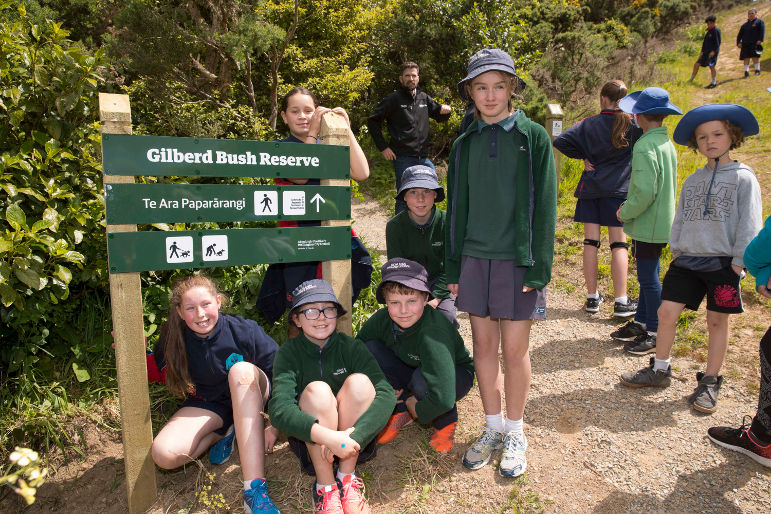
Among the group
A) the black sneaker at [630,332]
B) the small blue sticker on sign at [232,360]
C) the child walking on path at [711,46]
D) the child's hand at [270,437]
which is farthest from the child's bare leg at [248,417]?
the child walking on path at [711,46]

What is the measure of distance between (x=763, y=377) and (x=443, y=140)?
309 inches

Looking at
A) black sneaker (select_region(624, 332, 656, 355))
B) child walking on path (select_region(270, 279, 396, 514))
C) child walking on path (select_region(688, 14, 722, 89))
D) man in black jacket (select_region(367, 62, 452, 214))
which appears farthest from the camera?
child walking on path (select_region(688, 14, 722, 89))

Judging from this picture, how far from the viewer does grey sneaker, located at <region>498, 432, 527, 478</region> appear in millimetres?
2855

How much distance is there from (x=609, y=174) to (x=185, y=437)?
398cm

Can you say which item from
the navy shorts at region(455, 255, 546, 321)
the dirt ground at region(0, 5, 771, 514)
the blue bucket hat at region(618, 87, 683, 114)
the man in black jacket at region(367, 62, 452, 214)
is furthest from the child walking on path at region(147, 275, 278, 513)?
the man in black jacket at region(367, 62, 452, 214)

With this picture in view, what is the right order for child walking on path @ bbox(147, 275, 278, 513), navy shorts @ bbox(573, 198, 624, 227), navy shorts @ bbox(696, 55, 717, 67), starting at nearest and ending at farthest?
child walking on path @ bbox(147, 275, 278, 513), navy shorts @ bbox(573, 198, 624, 227), navy shorts @ bbox(696, 55, 717, 67)

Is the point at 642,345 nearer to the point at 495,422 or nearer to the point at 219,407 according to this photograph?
the point at 495,422

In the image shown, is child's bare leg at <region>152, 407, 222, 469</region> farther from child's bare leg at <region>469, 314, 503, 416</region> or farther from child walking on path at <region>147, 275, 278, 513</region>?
child's bare leg at <region>469, 314, 503, 416</region>

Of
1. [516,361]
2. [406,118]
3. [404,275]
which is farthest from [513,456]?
[406,118]

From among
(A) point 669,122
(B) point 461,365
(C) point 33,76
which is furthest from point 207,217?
(A) point 669,122

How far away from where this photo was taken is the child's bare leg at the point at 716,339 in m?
3.33

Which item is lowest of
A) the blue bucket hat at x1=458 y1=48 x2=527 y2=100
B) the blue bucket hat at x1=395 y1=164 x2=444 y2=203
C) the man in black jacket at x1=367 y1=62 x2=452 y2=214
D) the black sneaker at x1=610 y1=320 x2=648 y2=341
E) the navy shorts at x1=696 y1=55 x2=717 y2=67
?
the black sneaker at x1=610 y1=320 x2=648 y2=341

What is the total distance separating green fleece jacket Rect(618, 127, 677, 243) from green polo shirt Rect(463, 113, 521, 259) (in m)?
1.76

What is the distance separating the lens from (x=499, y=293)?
2.75m
